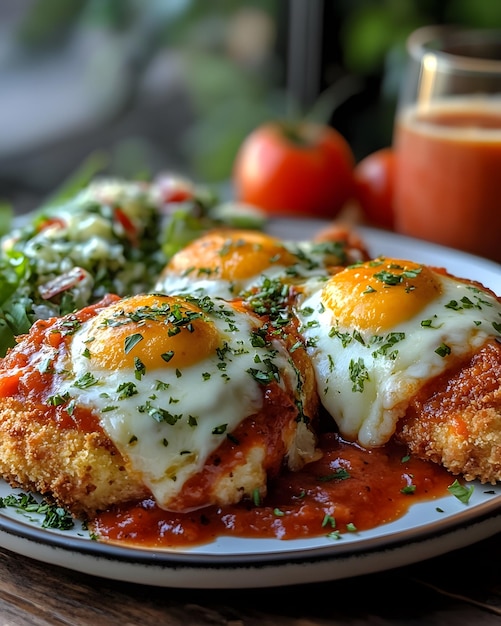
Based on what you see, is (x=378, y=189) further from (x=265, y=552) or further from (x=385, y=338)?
(x=265, y=552)

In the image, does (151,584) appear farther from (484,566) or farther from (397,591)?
(484,566)

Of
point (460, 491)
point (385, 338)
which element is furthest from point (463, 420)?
point (385, 338)

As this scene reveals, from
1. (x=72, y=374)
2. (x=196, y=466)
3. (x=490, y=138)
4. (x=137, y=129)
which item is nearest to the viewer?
(x=196, y=466)

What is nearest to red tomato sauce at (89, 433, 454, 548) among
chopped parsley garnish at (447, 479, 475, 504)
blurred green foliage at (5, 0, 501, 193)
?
chopped parsley garnish at (447, 479, 475, 504)

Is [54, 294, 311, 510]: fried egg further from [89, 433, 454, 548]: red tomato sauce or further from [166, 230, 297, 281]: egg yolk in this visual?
[166, 230, 297, 281]: egg yolk

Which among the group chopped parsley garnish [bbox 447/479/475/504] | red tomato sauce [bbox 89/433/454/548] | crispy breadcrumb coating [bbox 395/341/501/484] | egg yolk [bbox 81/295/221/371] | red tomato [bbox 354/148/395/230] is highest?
egg yolk [bbox 81/295/221/371]

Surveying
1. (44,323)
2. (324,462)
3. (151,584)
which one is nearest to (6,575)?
(151,584)

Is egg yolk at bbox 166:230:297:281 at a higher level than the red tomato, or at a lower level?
higher
